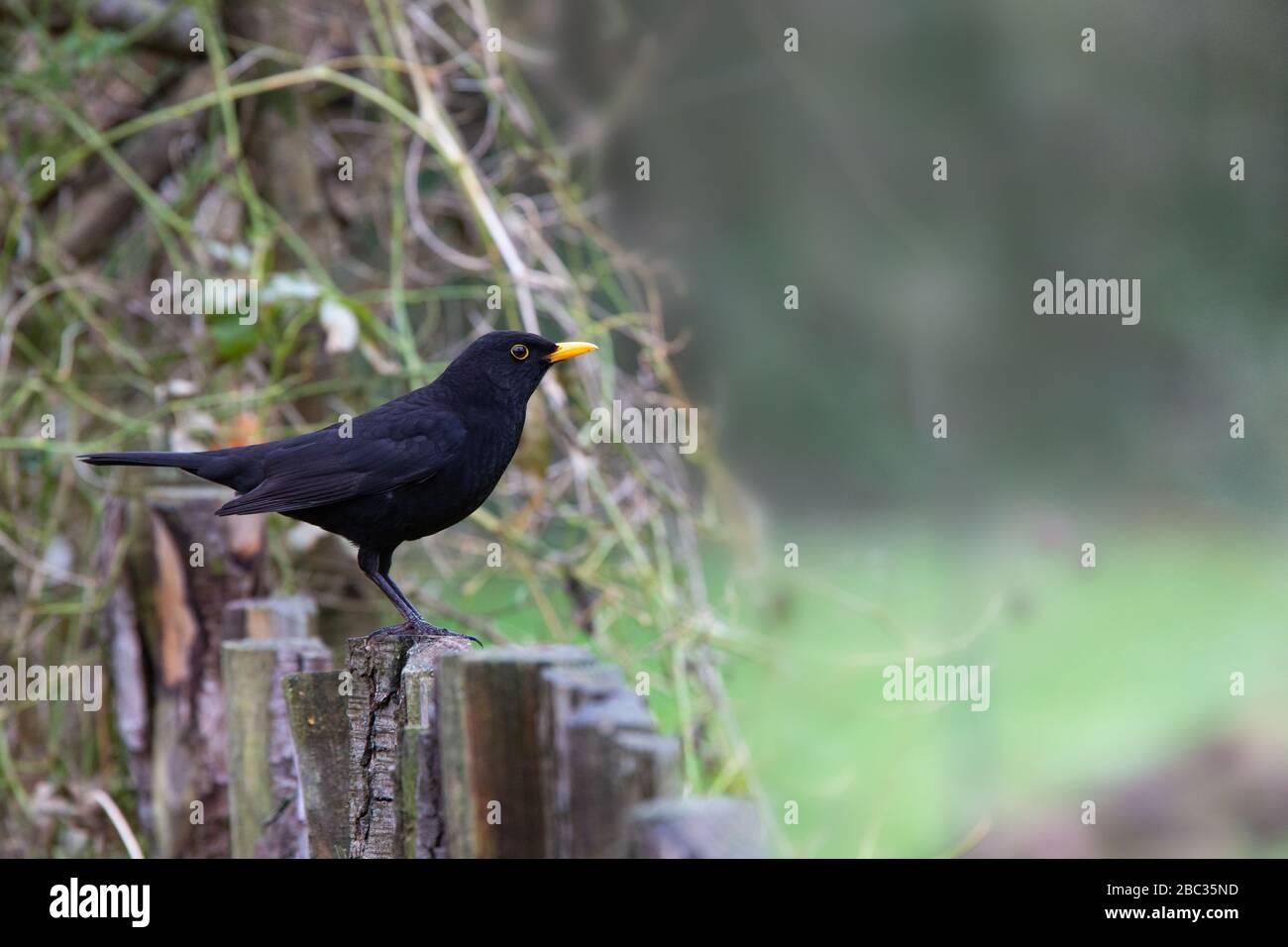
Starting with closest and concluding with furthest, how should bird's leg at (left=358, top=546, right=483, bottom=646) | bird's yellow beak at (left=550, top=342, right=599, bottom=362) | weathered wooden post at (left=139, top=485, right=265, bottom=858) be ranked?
bird's yellow beak at (left=550, top=342, right=599, bottom=362) < bird's leg at (left=358, top=546, right=483, bottom=646) < weathered wooden post at (left=139, top=485, right=265, bottom=858)

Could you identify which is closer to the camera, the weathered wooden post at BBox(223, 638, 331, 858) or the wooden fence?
the wooden fence

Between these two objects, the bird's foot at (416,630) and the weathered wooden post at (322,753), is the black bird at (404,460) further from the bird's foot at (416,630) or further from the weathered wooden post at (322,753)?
the weathered wooden post at (322,753)

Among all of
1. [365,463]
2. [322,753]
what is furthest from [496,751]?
[365,463]

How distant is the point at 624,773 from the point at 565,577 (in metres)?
2.44

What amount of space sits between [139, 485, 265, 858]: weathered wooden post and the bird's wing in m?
0.39

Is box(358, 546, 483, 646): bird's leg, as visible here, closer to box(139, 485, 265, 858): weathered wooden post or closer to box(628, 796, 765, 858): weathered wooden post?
box(139, 485, 265, 858): weathered wooden post

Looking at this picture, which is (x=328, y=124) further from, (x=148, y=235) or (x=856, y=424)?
(x=856, y=424)

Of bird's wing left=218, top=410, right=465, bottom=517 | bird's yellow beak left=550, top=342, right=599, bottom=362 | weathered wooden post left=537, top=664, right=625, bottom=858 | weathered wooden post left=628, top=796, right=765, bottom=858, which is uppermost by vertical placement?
bird's yellow beak left=550, top=342, right=599, bottom=362

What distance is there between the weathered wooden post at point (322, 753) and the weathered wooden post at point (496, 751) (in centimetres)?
43

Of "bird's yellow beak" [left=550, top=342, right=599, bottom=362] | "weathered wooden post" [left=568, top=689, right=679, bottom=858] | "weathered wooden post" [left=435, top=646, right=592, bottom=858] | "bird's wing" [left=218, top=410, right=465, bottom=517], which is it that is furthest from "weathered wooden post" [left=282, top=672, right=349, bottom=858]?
"bird's yellow beak" [left=550, top=342, right=599, bottom=362]

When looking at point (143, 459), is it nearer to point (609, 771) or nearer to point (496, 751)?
point (496, 751)

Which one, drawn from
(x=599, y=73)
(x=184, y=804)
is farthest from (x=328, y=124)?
(x=184, y=804)

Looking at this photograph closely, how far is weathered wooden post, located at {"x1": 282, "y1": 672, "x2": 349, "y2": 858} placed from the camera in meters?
2.11
